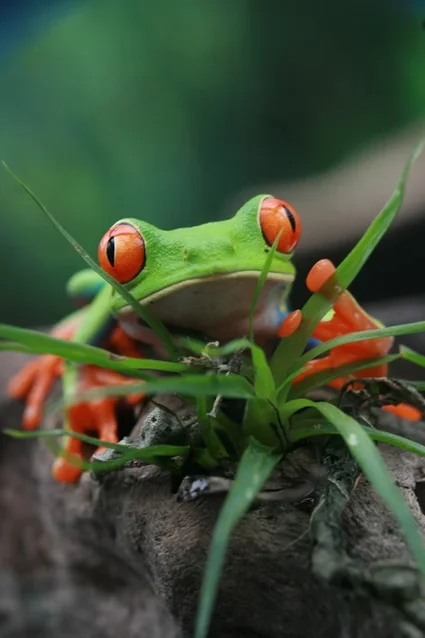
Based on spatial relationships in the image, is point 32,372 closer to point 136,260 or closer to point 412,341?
point 136,260

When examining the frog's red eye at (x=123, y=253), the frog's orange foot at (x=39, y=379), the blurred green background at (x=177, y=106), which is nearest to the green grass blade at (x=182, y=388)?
the frog's red eye at (x=123, y=253)

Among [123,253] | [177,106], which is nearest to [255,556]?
[123,253]

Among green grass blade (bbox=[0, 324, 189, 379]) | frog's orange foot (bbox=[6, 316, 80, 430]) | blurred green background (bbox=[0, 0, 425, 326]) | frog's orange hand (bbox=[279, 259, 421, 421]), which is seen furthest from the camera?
blurred green background (bbox=[0, 0, 425, 326])

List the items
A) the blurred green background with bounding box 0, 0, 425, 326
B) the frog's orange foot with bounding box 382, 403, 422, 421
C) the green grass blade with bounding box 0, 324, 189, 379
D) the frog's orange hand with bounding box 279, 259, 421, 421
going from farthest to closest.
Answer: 1. the blurred green background with bounding box 0, 0, 425, 326
2. the frog's orange foot with bounding box 382, 403, 422, 421
3. the frog's orange hand with bounding box 279, 259, 421, 421
4. the green grass blade with bounding box 0, 324, 189, 379

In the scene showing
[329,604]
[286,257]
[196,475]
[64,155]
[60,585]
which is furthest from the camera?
[64,155]

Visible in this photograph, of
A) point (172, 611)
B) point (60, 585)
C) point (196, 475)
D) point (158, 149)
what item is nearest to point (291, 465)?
point (196, 475)

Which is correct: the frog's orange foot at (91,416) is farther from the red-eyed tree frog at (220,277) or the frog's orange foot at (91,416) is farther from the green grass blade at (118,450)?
the green grass blade at (118,450)

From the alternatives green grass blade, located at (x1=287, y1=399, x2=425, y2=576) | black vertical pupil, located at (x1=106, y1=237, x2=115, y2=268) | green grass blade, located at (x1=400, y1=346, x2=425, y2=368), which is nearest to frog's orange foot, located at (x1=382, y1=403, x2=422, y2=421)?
green grass blade, located at (x1=400, y1=346, x2=425, y2=368)

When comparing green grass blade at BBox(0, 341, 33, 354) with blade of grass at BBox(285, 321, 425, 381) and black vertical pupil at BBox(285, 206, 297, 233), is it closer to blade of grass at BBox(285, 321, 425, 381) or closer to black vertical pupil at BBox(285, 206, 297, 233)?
blade of grass at BBox(285, 321, 425, 381)
